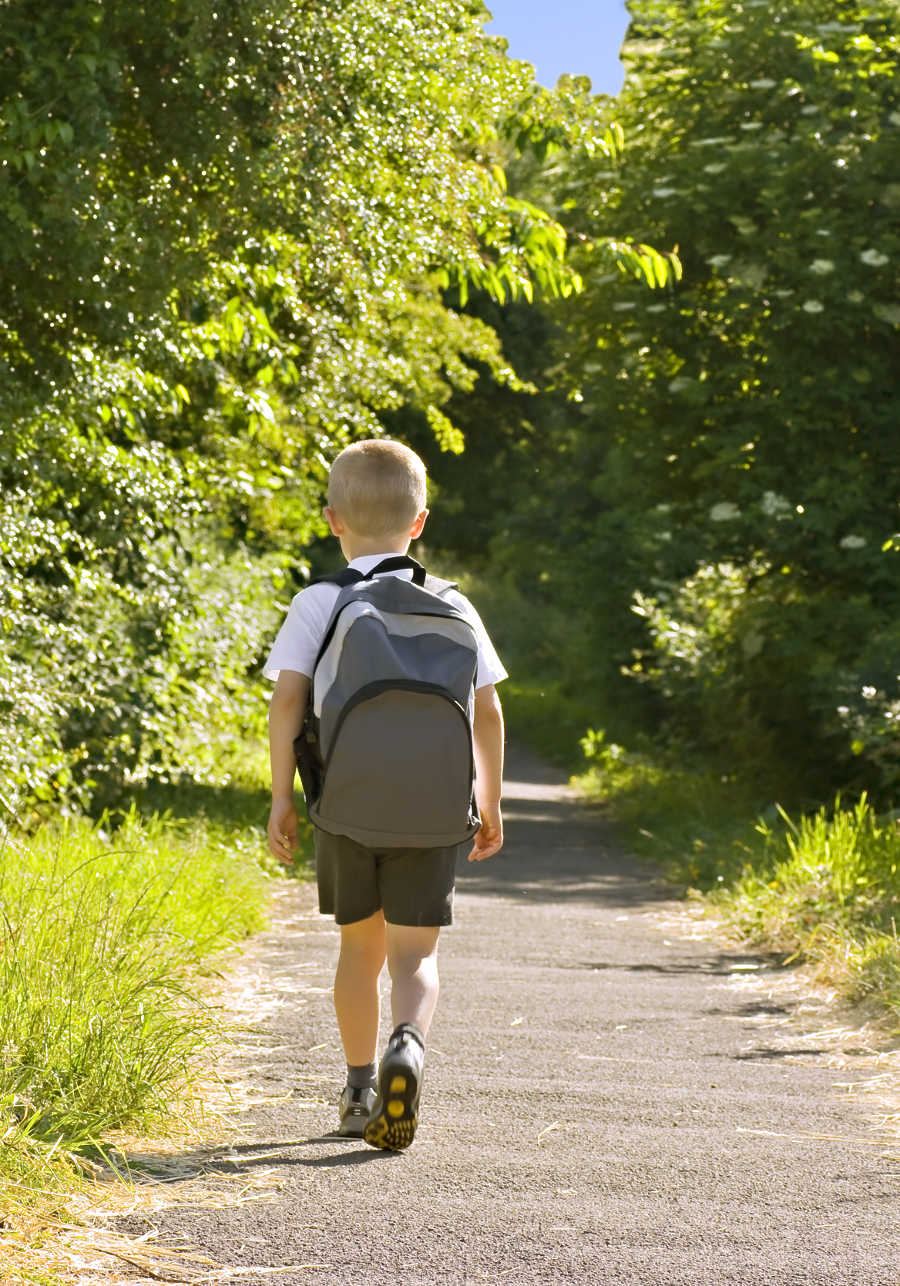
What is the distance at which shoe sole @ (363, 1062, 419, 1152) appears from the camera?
3578 mm

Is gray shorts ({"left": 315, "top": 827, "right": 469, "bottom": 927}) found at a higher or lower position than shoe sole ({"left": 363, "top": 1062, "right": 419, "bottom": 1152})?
higher

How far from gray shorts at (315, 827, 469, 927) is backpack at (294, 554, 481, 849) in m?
0.10

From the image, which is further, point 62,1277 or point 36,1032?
point 36,1032

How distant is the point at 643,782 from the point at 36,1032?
1259cm

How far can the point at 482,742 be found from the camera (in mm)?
4039

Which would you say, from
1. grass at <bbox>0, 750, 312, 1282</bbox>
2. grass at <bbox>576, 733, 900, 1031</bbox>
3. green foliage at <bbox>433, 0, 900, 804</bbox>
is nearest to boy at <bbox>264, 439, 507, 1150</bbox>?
grass at <bbox>0, 750, 312, 1282</bbox>

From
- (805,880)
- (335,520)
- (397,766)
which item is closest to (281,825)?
(397,766)

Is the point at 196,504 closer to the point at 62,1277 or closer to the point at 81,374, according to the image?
the point at 81,374

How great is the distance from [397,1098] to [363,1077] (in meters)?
0.40

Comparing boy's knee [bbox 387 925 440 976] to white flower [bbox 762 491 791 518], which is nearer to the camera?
boy's knee [bbox 387 925 440 976]

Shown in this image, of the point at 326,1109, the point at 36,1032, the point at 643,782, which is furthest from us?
the point at 643,782

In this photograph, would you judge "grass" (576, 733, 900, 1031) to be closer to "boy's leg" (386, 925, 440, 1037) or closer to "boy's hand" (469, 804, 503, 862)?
"boy's hand" (469, 804, 503, 862)

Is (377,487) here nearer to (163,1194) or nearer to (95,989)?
(95,989)

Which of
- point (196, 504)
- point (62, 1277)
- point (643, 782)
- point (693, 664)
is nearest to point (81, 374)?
point (196, 504)
